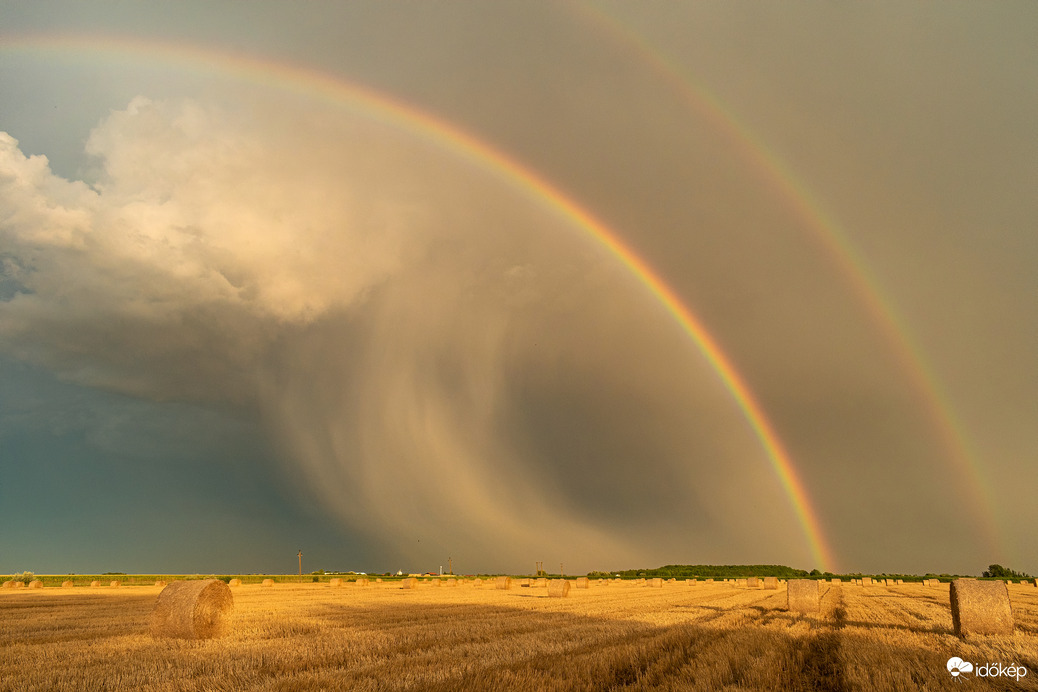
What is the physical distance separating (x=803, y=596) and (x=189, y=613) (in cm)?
1787

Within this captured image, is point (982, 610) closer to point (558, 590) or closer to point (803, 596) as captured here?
point (803, 596)

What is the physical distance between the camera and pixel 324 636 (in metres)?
12.1

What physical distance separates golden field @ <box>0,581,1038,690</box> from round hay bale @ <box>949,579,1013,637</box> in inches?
13.7

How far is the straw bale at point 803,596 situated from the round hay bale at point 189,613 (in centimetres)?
1677

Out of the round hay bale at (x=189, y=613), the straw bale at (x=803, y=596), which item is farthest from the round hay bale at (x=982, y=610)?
the round hay bale at (x=189, y=613)

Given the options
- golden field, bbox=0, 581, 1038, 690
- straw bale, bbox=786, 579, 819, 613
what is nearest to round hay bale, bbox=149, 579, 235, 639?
golden field, bbox=0, 581, 1038, 690

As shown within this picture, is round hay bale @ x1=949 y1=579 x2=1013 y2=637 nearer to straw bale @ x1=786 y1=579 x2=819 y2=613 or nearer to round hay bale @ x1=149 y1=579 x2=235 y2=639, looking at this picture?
straw bale @ x1=786 y1=579 x2=819 y2=613

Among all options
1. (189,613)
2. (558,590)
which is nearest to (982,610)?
(558,590)

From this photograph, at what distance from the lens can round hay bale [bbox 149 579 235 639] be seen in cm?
1307

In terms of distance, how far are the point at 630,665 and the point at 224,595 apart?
34.6ft

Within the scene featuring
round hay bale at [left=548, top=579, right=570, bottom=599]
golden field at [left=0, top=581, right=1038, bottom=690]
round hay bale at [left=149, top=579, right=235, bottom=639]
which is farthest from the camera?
round hay bale at [left=548, top=579, right=570, bottom=599]

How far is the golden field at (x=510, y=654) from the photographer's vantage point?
774 centimetres

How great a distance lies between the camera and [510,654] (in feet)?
32.1

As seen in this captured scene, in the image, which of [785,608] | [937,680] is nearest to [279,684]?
[937,680]
